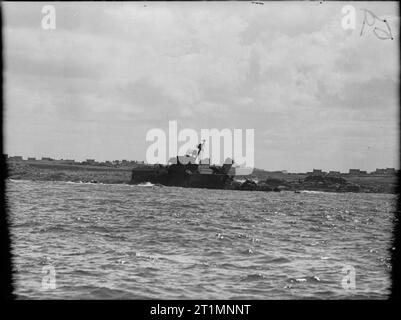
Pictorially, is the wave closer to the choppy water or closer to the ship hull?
the ship hull

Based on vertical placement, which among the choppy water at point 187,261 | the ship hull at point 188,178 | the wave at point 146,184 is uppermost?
the ship hull at point 188,178

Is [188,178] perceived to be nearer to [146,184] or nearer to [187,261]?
[146,184]

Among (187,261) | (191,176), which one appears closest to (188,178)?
(191,176)

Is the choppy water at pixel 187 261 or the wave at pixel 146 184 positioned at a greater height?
the wave at pixel 146 184

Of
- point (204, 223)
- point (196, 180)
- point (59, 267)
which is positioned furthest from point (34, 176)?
point (59, 267)

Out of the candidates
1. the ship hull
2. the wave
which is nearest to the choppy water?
the ship hull

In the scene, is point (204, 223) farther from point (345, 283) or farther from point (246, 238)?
point (345, 283)

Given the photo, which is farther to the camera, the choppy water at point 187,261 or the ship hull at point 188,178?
the ship hull at point 188,178

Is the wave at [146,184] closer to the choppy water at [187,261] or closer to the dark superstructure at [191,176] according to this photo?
the dark superstructure at [191,176]

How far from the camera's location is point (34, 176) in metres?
181

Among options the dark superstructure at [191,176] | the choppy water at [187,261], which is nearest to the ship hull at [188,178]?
the dark superstructure at [191,176]

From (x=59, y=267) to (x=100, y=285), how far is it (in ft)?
9.76
